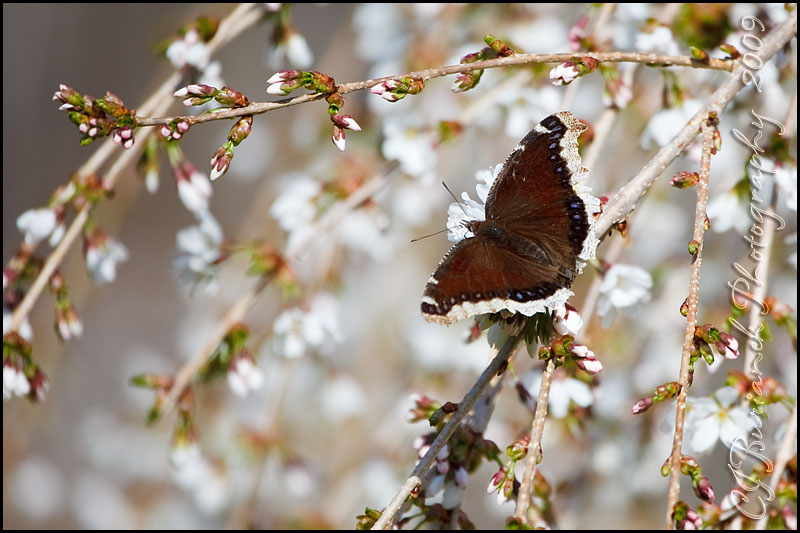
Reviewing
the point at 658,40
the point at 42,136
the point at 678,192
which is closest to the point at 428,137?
the point at 658,40

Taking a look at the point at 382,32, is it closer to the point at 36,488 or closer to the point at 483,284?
the point at 483,284

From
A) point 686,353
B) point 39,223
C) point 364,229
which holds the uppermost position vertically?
point 364,229

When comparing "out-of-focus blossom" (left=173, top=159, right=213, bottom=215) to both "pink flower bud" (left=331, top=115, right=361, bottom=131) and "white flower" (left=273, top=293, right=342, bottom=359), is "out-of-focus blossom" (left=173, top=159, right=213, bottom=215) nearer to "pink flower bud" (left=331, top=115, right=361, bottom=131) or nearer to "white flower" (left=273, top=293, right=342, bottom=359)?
"white flower" (left=273, top=293, right=342, bottom=359)

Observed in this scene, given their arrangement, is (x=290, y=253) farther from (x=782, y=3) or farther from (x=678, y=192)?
(x=678, y=192)

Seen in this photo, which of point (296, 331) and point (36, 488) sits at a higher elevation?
point (36, 488)

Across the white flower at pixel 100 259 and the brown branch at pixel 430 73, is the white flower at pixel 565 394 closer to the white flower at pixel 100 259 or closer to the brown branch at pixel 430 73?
the brown branch at pixel 430 73

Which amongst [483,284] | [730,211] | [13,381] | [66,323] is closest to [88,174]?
[66,323]

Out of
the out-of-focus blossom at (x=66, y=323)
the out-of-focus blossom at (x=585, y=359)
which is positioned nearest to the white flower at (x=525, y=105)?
the out-of-focus blossom at (x=585, y=359)
